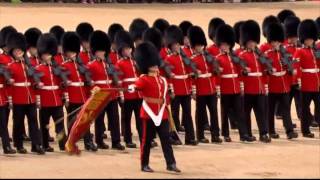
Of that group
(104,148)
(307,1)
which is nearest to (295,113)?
(104,148)

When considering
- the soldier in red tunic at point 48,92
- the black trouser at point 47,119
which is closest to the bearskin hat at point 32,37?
the soldier in red tunic at point 48,92

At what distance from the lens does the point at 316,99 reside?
1397cm

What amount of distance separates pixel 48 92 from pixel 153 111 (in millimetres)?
1816

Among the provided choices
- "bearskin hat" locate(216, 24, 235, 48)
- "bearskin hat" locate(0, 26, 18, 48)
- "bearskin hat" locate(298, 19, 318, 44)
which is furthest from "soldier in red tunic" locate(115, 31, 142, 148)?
"bearskin hat" locate(298, 19, 318, 44)

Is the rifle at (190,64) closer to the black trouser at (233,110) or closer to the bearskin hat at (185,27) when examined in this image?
the black trouser at (233,110)

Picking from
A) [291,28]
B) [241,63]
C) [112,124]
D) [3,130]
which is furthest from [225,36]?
[3,130]

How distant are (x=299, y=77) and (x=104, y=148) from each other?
8.56 ft

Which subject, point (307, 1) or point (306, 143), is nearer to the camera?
point (306, 143)

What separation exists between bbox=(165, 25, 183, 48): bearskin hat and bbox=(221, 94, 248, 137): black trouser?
2.90ft

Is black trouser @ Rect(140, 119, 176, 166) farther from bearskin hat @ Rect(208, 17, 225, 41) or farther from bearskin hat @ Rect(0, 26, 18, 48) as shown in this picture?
bearskin hat @ Rect(208, 17, 225, 41)

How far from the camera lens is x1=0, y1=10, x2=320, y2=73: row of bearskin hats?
13203 millimetres

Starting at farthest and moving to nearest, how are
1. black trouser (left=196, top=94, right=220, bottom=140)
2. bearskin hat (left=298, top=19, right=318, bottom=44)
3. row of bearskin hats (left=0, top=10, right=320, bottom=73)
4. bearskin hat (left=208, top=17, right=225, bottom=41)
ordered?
bearskin hat (left=208, top=17, right=225, bottom=41) < bearskin hat (left=298, top=19, right=318, bottom=44) < black trouser (left=196, top=94, right=220, bottom=140) < row of bearskin hats (left=0, top=10, right=320, bottom=73)

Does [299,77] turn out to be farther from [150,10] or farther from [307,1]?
[307,1]

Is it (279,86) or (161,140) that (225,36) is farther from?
(161,140)
